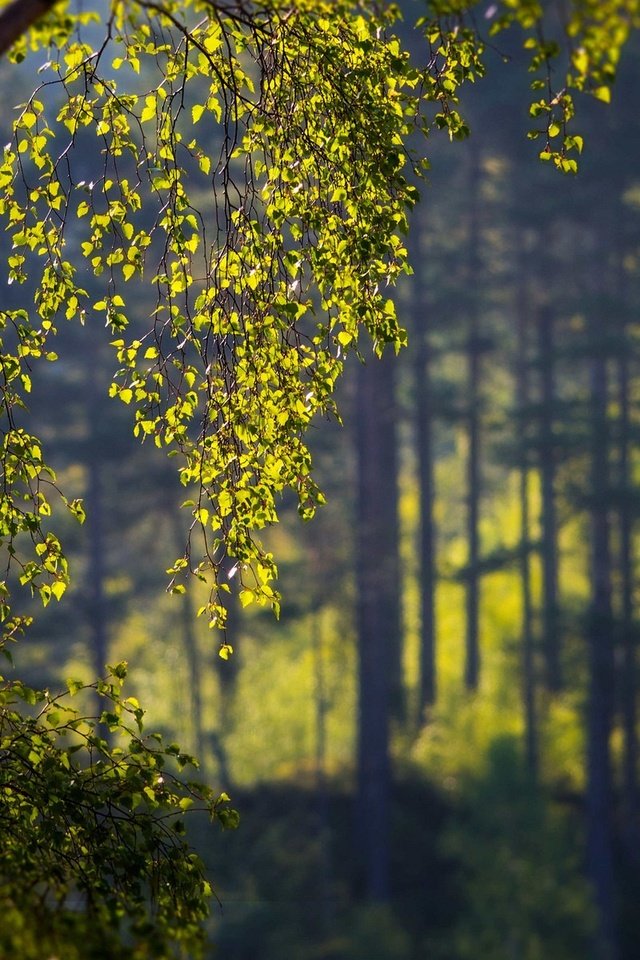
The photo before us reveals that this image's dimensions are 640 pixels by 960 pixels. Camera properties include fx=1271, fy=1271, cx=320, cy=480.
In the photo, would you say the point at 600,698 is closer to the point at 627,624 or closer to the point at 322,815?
the point at 627,624

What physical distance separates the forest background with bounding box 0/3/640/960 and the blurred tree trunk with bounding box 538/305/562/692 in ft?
0.23

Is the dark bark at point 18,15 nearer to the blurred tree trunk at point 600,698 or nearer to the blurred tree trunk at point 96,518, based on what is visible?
the blurred tree trunk at point 600,698

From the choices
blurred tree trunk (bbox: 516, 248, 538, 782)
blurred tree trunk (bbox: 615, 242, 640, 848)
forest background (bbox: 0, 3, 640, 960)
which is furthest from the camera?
blurred tree trunk (bbox: 516, 248, 538, 782)

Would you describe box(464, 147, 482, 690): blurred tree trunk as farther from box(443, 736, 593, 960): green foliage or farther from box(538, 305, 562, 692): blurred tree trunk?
box(443, 736, 593, 960): green foliage

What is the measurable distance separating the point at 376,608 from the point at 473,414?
4.53 m

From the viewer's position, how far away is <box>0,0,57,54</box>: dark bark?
3.32 m

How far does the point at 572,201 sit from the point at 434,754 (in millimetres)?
10603

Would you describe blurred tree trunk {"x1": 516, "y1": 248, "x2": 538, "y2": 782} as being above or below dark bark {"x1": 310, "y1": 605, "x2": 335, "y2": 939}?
above

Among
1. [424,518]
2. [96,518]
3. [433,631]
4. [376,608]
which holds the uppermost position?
[424,518]

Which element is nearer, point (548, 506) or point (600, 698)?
point (600, 698)

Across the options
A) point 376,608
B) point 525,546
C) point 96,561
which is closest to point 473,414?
point 525,546

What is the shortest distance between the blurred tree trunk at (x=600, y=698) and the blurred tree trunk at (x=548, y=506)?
817mm

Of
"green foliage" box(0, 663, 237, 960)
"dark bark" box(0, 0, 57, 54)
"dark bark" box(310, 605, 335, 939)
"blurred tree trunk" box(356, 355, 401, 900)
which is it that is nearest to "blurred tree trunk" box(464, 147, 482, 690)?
"blurred tree trunk" box(356, 355, 401, 900)

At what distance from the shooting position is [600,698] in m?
22.0
